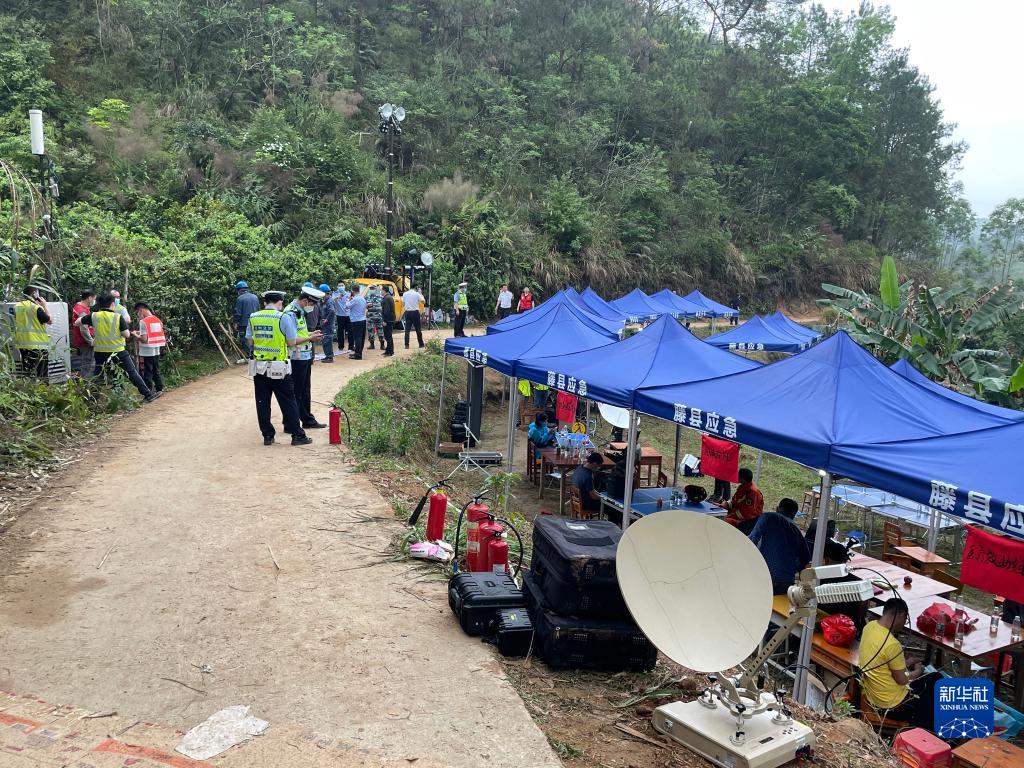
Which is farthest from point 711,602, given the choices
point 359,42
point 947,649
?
point 359,42

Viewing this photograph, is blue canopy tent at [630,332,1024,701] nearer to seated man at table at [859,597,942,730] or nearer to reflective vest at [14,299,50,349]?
seated man at table at [859,597,942,730]

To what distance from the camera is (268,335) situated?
31.0ft

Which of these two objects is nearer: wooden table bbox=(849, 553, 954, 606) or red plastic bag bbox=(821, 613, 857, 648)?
red plastic bag bbox=(821, 613, 857, 648)

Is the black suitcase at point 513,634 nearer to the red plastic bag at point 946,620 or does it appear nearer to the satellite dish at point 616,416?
the red plastic bag at point 946,620

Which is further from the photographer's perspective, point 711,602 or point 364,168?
point 364,168

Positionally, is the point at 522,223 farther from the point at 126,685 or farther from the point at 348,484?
the point at 126,685

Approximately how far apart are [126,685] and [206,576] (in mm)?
1586

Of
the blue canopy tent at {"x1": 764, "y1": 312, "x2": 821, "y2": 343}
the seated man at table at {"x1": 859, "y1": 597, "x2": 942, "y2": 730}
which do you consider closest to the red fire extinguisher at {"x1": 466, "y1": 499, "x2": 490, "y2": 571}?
the seated man at table at {"x1": 859, "y1": 597, "x2": 942, "y2": 730}

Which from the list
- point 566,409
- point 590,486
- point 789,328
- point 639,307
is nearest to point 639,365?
point 590,486

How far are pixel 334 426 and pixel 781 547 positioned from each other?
19.4 feet

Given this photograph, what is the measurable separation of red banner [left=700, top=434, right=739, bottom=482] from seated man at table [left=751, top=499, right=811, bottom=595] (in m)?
2.12

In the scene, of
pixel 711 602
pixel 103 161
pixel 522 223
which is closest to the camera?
pixel 711 602

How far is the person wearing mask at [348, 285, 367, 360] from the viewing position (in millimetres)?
17562

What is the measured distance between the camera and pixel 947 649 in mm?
6086
